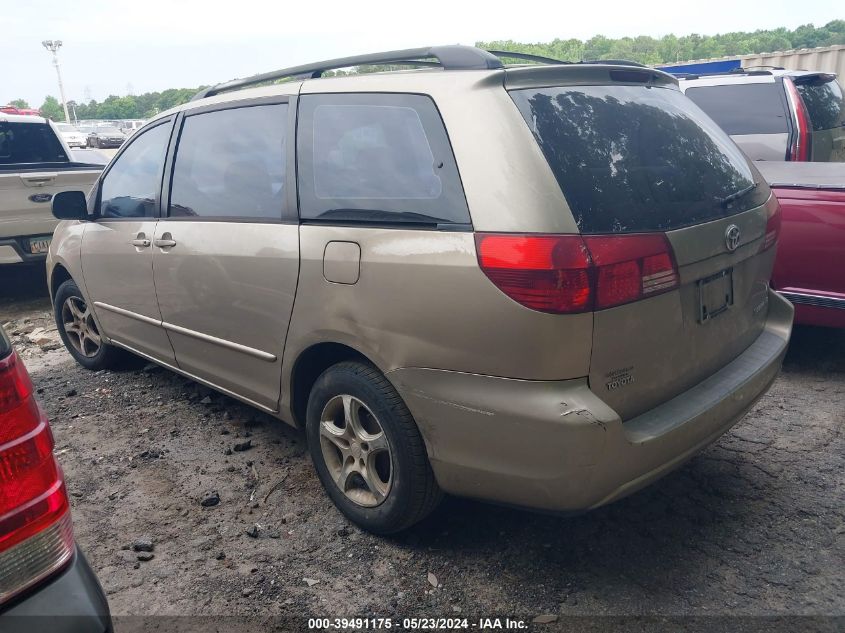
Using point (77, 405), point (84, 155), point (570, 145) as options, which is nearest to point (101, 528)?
point (77, 405)

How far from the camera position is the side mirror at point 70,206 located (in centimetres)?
414

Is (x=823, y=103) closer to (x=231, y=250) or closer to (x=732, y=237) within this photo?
(x=732, y=237)

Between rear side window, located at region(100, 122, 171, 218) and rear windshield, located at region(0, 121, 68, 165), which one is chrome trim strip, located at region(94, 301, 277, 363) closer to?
rear side window, located at region(100, 122, 171, 218)

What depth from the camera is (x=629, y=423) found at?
7.50ft

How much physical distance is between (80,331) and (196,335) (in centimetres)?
190

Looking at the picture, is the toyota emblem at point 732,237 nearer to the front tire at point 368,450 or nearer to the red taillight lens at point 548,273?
the red taillight lens at point 548,273

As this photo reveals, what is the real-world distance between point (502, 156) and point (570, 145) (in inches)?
9.3

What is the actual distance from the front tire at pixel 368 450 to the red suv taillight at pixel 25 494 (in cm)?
123

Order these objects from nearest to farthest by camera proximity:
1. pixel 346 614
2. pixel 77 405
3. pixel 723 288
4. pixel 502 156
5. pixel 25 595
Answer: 1. pixel 25 595
2. pixel 502 156
3. pixel 346 614
4. pixel 723 288
5. pixel 77 405

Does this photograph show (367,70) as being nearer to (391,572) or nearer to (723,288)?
(723,288)

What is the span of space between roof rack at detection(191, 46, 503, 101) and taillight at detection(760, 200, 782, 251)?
52.9 inches

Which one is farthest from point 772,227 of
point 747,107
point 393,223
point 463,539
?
point 747,107

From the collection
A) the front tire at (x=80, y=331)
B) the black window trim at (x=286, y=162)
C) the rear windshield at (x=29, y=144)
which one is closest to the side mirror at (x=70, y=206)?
the front tire at (x=80, y=331)

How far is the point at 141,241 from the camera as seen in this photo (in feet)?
12.4
